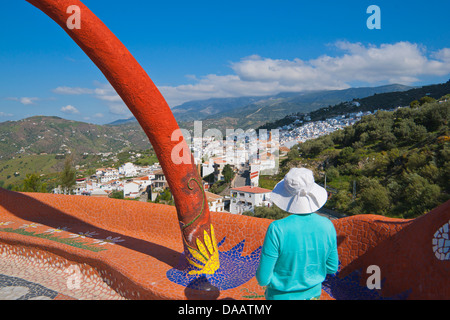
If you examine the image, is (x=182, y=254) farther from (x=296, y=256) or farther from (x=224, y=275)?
(x=296, y=256)

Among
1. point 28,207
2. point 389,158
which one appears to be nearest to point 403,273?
point 28,207

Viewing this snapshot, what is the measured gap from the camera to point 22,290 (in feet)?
15.2

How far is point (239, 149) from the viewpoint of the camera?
50438mm

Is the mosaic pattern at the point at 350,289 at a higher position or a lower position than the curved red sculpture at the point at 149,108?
lower

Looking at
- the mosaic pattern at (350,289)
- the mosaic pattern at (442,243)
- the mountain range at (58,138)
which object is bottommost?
the mosaic pattern at (350,289)

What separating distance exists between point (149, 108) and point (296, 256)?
2.83 meters

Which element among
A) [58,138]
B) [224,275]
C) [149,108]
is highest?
[58,138]

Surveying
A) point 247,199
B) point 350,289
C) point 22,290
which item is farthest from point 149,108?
point 247,199

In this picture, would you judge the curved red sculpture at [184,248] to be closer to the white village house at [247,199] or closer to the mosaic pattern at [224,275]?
the mosaic pattern at [224,275]

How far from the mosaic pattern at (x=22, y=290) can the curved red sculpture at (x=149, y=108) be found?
7.31ft

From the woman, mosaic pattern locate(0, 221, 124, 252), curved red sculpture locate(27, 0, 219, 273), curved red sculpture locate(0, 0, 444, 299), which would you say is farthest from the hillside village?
the woman

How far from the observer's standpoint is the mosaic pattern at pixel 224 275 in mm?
4055

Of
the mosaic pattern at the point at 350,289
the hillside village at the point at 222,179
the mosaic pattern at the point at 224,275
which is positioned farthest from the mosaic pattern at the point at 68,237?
the hillside village at the point at 222,179

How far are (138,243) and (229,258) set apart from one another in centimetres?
195
